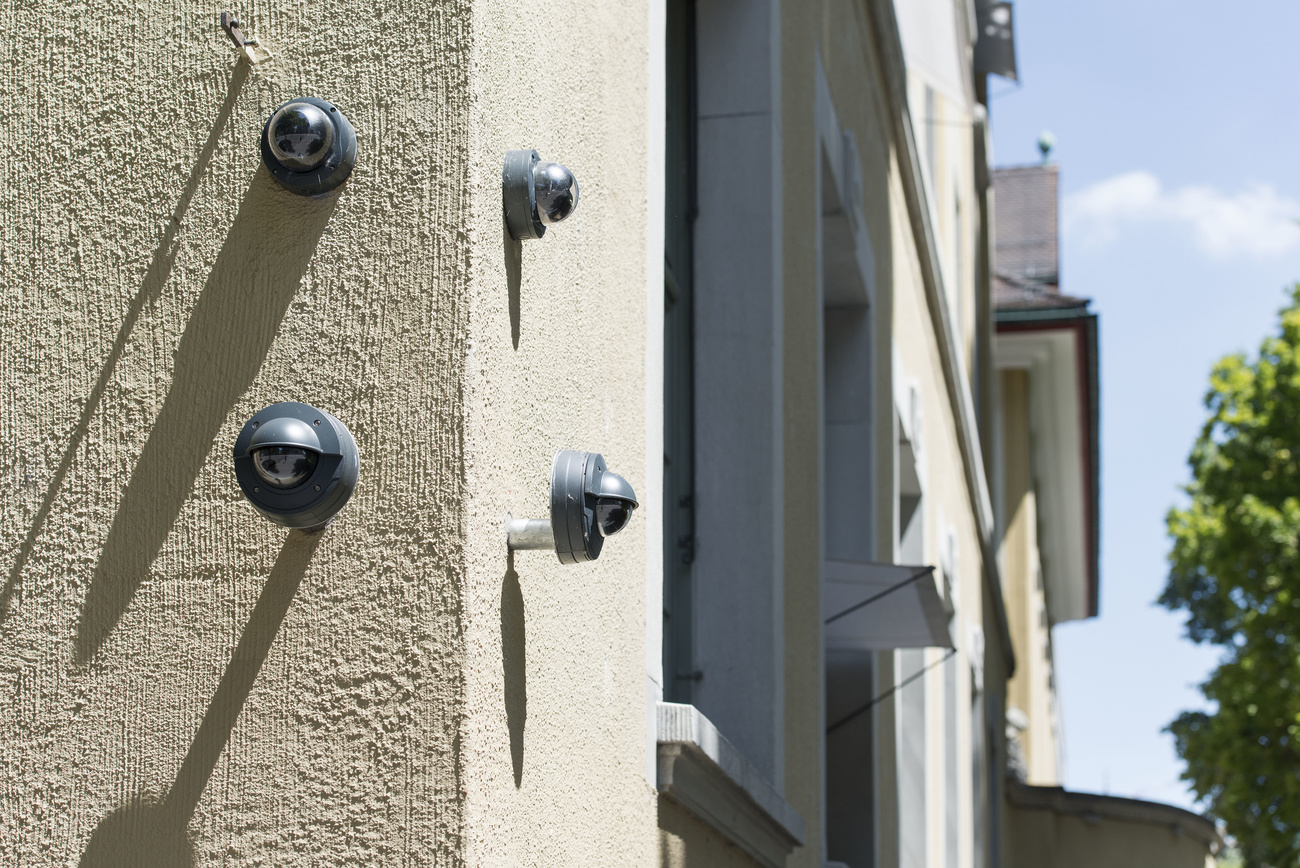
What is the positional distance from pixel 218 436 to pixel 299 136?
45 cm

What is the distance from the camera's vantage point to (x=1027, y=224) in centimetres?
2392

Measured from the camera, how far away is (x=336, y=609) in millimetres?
2145

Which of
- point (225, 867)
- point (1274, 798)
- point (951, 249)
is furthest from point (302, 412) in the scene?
point (1274, 798)

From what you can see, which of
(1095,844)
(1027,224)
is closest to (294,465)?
(1095,844)

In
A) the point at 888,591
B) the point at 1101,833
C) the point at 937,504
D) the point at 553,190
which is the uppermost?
the point at 937,504

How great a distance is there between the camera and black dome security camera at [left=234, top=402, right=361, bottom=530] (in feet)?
6.69

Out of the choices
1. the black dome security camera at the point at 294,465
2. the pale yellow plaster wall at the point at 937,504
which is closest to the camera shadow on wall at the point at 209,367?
the black dome security camera at the point at 294,465

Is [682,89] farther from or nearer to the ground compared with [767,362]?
farther from the ground

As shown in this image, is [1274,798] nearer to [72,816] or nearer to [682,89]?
[682,89]

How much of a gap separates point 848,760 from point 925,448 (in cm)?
366

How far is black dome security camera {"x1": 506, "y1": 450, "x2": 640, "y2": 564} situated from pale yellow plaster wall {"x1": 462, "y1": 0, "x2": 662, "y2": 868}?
0.06m

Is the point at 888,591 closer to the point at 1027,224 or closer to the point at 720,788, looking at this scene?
the point at 720,788

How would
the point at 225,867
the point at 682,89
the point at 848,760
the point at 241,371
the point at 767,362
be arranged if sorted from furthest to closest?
the point at 848,760 < the point at 682,89 < the point at 767,362 < the point at 241,371 < the point at 225,867

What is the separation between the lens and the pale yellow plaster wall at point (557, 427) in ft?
7.23
